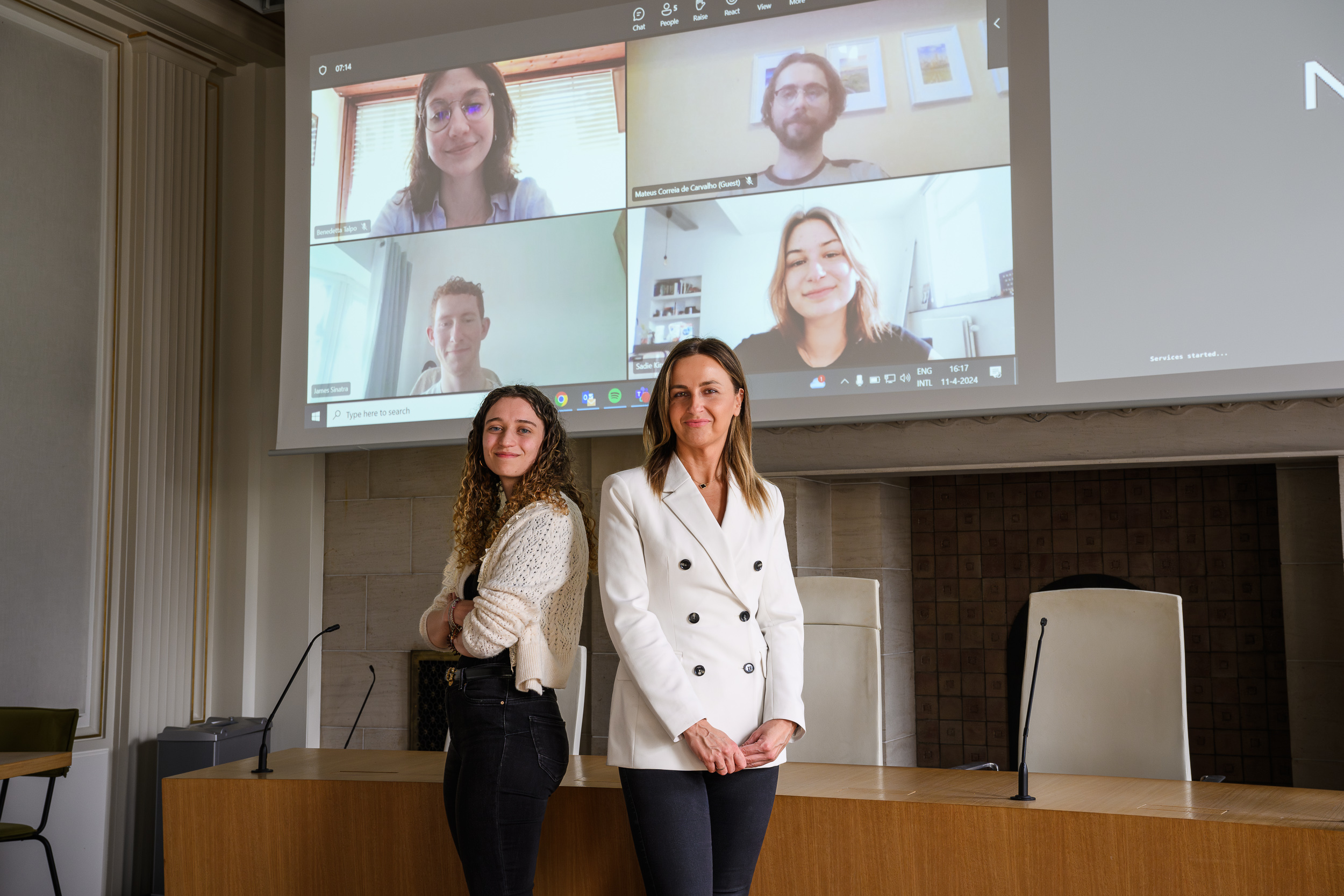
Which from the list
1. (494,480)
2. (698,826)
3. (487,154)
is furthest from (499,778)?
(487,154)

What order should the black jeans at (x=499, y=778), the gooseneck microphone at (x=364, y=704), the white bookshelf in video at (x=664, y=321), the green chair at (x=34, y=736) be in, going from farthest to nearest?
1. the gooseneck microphone at (x=364, y=704)
2. the white bookshelf in video at (x=664, y=321)
3. the green chair at (x=34, y=736)
4. the black jeans at (x=499, y=778)

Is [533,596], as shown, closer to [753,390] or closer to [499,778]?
[499,778]

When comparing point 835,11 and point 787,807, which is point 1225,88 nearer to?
point 835,11

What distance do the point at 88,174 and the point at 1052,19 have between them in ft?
12.5

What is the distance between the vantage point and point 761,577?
1.84 metres

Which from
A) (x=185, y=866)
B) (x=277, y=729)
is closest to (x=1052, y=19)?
(x=185, y=866)

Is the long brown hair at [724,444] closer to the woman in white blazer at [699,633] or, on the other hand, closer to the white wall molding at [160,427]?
the woman in white blazer at [699,633]

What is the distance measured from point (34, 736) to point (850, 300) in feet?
10.2

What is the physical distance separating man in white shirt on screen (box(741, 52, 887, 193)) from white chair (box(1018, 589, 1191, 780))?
5.39ft

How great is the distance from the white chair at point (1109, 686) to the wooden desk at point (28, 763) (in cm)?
267

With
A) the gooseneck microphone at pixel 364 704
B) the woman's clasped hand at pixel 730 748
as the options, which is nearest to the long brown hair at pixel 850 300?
the woman's clasped hand at pixel 730 748

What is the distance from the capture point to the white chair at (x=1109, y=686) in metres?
2.84

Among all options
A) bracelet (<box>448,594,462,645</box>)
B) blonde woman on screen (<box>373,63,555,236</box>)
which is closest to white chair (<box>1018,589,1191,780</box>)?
bracelet (<box>448,594,462,645</box>)

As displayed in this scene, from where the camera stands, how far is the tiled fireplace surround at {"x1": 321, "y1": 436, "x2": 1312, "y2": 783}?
4.20 m
